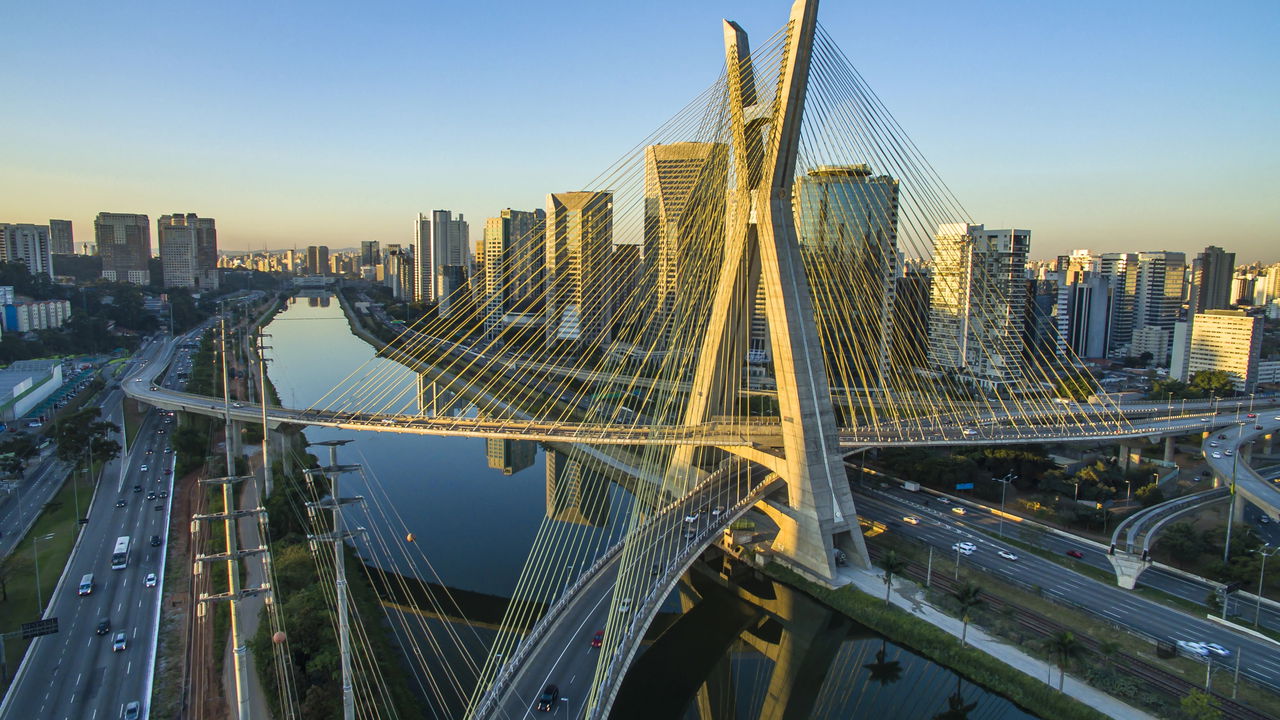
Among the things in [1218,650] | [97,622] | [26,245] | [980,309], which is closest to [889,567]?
[1218,650]

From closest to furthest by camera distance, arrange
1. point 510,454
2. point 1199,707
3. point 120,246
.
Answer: point 1199,707
point 510,454
point 120,246

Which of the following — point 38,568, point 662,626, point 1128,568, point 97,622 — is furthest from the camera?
point 1128,568

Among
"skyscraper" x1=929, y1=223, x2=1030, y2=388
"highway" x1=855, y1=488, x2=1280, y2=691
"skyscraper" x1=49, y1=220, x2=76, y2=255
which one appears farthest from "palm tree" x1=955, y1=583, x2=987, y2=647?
"skyscraper" x1=49, y1=220, x2=76, y2=255

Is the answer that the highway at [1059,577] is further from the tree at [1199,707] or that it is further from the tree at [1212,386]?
the tree at [1212,386]

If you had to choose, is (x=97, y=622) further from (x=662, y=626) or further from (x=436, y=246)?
(x=436, y=246)

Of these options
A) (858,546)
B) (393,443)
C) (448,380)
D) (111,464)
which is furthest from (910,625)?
(448,380)

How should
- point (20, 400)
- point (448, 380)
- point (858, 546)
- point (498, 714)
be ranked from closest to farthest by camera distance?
point (498, 714), point (858, 546), point (20, 400), point (448, 380)

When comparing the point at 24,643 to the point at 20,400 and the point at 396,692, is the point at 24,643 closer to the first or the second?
the point at 396,692
